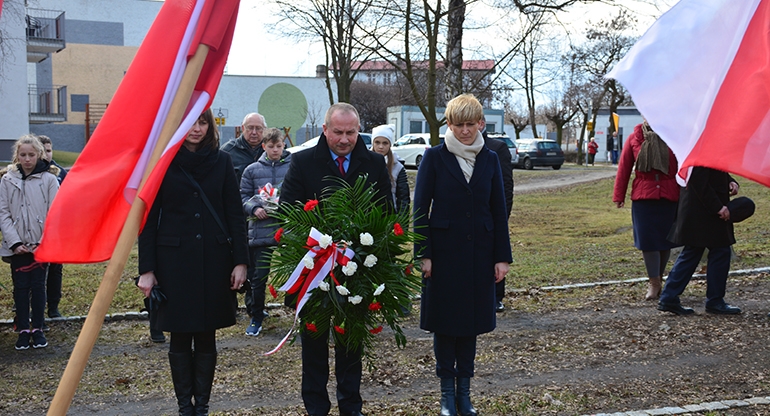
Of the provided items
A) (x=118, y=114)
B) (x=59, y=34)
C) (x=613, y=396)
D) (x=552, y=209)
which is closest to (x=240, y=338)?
(x=613, y=396)

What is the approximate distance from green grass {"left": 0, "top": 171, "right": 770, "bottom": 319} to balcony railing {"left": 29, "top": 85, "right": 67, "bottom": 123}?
27.6 m

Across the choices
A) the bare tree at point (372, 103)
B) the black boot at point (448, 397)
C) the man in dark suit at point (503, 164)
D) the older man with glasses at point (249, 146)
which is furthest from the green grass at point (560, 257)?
the bare tree at point (372, 103)

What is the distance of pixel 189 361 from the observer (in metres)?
4.85

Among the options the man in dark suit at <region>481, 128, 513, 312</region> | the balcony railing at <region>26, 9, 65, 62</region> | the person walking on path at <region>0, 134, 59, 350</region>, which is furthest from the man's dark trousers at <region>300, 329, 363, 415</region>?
the balcony railing at <region>26, 9, 65, 62</region>

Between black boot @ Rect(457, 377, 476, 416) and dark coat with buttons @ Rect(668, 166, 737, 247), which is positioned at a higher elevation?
dark coat with buttons @ Rect(668, 166, 737, 247)

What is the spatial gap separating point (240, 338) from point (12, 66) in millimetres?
25953

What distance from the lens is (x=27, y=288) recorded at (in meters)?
7.40

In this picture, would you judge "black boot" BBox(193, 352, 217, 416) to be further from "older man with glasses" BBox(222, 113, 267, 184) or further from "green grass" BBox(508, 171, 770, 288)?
"green grass" BBox(508, 171, 770, 288)

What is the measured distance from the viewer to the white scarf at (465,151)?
527 cm

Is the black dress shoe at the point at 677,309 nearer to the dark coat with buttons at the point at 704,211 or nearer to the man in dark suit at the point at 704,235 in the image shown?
the man in dark suit at the point at 704,235

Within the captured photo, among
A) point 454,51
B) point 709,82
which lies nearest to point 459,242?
point 709,82

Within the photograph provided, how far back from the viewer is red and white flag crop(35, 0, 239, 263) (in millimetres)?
3598

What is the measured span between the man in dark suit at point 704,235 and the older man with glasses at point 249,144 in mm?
4585

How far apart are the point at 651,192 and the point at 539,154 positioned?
32.0 metres
